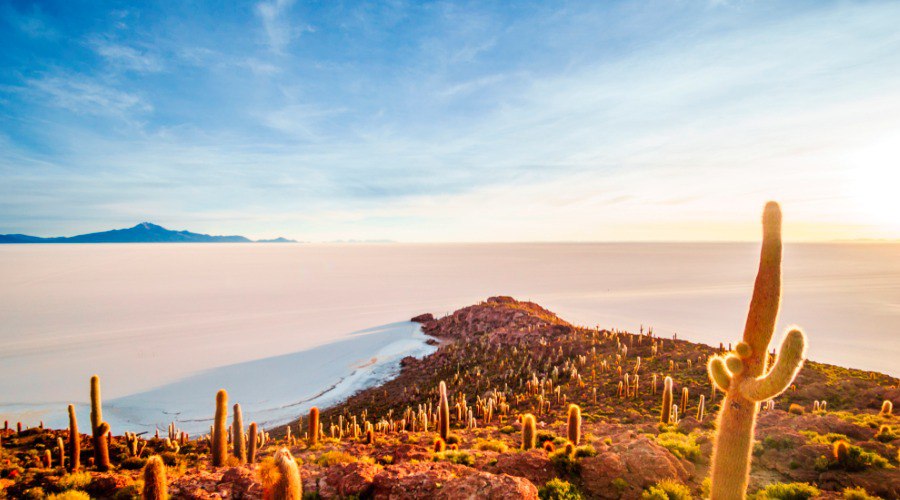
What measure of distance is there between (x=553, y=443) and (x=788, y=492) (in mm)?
5489

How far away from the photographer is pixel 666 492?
7746 millimetres

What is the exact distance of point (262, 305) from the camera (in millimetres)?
53594

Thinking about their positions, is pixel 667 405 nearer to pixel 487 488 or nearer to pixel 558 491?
pixel 558 491

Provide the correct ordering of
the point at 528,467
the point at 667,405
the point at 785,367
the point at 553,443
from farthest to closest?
the point at 667,405
the point at 553,443
the point at 528,467
the point at 785,367

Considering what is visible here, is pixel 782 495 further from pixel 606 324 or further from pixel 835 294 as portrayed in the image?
pixel 835 294

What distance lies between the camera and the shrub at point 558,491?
7.81 metres

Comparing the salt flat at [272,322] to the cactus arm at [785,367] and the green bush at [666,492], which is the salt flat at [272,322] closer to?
the green bush at [666,492]

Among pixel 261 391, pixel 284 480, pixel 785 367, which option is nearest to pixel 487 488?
pixel 284 480

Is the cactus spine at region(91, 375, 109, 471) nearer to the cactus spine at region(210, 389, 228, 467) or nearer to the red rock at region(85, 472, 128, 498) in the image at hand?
the cactus spine at region(210, 389, 228, 467)

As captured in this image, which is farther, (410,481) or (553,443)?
(553,443)

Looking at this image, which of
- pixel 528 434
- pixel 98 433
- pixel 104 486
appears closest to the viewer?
pixel 104 486

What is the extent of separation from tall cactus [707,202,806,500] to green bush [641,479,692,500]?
1.45 metres

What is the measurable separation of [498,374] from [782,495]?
1626 centimetres

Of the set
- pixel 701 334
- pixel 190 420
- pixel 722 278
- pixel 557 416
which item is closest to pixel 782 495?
pixel 557 416
